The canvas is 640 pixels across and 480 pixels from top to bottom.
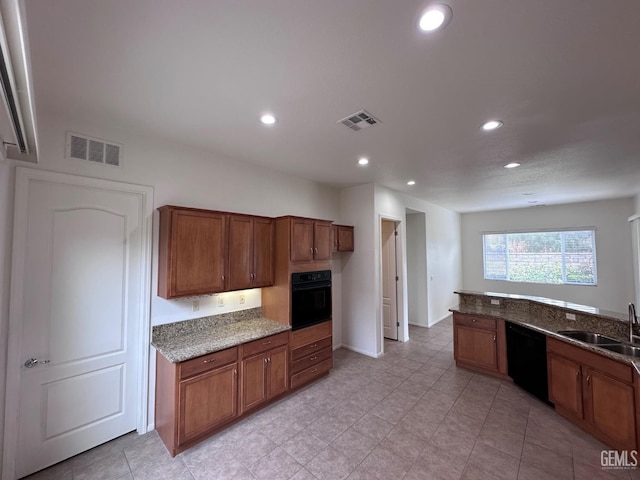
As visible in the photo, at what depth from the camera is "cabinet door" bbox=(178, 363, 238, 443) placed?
2.32 metres

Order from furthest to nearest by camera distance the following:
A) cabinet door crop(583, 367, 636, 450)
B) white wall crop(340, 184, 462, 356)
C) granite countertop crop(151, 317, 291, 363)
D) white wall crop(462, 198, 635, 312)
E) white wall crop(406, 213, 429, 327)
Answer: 1. white wall crop(406, 213, 429, 327)
2. white wall crop(462, 198, 635, 312)
3. white wall crop(340, 184, 462, 356)
4. granite countertop crop(151, 317, 291, 363)
5. cabinet door crop(583, 367, 636, 450)

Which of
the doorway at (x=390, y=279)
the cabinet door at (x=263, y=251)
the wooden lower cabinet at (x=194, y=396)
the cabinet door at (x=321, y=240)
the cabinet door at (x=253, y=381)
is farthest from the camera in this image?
the doorway at (x=390, y=279)

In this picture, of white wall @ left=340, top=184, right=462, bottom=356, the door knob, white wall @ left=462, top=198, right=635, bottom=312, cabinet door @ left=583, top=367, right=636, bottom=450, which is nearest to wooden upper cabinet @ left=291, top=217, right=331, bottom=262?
white wall @ left=340, top=184, right=462, bottom=356

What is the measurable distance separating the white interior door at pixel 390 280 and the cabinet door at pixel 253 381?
10.3 ft

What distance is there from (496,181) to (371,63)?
368cm

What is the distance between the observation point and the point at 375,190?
4508 millimetres

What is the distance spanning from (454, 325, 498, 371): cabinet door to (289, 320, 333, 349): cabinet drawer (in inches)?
80.9

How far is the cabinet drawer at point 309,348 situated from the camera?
3.28 meters

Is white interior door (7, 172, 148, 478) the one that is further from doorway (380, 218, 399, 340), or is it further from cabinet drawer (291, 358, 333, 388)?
doorway (380, 218, 399, 340)

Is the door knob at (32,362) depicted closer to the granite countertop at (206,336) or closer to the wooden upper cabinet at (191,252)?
the granite countertop at (206,336)

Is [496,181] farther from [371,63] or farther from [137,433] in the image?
[137,433]

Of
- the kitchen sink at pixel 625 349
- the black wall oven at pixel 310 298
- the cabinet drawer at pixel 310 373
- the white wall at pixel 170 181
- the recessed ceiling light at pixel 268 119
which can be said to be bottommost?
the cabinet drawer at pixel 310 373

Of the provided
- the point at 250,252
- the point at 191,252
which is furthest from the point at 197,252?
the point at 250,252

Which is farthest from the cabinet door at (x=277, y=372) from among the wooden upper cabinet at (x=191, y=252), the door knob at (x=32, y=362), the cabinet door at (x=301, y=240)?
the door knob at (x=32, y=362)
